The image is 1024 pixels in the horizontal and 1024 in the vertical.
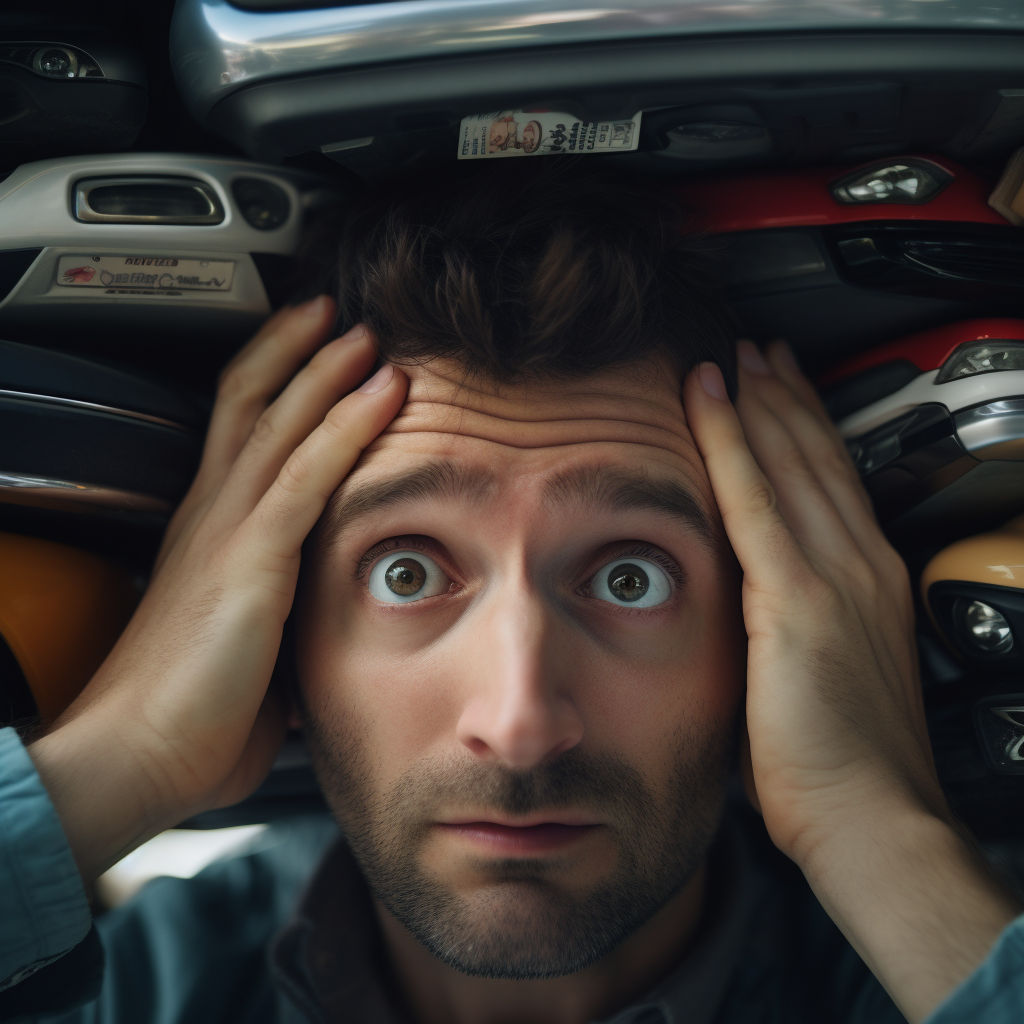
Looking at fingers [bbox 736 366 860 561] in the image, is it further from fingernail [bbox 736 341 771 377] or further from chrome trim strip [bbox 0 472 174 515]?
chrome trim strip [bbox 0 472 174 515]

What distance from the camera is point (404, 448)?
3.06 ft

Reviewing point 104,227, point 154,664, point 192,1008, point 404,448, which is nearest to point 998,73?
point 404,448

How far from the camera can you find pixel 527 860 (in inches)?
34.2

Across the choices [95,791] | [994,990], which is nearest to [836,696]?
[994,990]

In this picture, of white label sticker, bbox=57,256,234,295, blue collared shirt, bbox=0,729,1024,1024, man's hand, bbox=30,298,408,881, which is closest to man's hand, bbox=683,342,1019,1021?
blue collared shirt, bbox=0,729,1024,1024

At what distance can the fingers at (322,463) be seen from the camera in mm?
957

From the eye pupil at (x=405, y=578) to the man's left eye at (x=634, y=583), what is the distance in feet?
0.73

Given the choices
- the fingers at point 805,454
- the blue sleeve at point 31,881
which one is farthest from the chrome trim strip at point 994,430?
the blue sleeve at point 31,881

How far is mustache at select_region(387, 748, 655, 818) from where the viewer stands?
0.85m

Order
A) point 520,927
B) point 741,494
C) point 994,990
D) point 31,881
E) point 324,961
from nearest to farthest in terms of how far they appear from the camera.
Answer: point 994,990 < point 31,881 < point 520,927 < point 741,494 < point 324,961

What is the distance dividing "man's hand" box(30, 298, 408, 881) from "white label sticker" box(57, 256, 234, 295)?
0.32 ft

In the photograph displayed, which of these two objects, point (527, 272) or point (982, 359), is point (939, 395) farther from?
point (527, 272)

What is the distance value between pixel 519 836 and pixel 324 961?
0.58m

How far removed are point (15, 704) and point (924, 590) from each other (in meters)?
1.20
